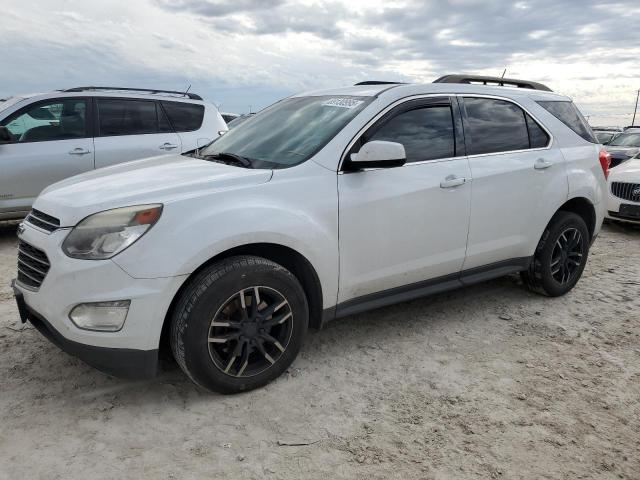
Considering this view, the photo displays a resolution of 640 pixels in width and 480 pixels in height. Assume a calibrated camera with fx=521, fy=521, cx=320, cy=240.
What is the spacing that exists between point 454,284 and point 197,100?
202 inches

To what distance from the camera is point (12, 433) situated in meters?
2.58

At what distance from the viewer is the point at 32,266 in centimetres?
278

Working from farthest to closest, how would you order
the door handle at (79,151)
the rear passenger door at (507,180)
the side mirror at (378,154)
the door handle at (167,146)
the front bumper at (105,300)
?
the door handle at (167,146) → the door handle at (79,151) → the rear passenger door at (507,180) → the side mirror at (378,154) → the front bumper at (105,300)

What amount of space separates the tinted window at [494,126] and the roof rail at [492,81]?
0.30 metres

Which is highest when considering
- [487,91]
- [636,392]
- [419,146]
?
[487,91]

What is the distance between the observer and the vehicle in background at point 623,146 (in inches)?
442

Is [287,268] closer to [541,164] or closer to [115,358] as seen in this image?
[115,358]

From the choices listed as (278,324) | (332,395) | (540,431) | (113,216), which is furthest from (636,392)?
(113,216)

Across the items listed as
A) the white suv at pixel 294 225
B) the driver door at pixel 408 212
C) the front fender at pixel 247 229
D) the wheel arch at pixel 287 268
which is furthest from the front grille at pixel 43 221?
the driver door at pixel 408 212

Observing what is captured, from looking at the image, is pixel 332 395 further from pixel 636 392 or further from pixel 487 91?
pixel 487 91

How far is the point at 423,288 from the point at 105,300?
82.5 inches

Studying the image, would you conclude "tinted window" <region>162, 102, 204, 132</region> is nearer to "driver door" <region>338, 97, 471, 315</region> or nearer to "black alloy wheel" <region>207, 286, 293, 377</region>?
"driver door" <region>338, 97, 471, 315</region>

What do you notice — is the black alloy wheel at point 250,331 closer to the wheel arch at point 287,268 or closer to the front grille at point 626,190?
the wheel arch at point 287,268

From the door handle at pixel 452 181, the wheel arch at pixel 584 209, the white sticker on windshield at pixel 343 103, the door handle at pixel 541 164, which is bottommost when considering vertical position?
the wheel arch at pixel 584 209
